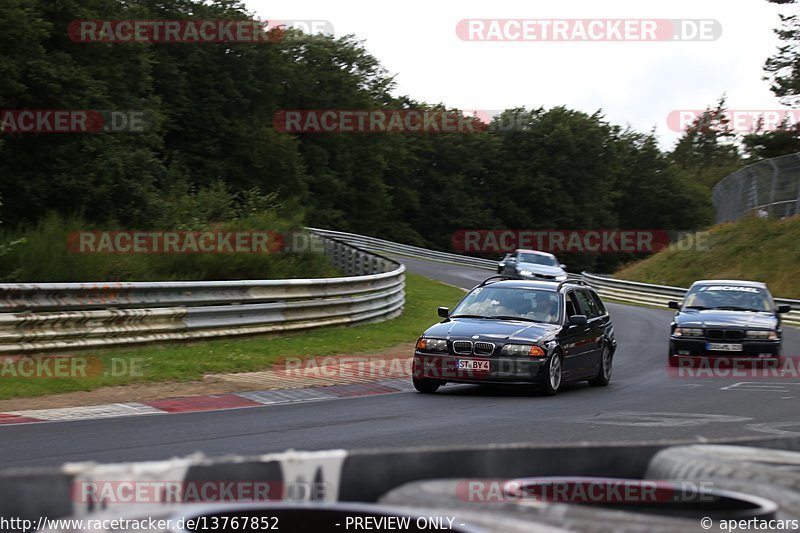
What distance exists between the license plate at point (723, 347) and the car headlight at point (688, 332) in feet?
0.83

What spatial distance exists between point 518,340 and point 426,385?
1.37 m

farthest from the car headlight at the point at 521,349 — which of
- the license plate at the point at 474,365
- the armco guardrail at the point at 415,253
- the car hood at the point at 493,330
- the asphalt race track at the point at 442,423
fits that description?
the armco guardrail at the point at 415,253

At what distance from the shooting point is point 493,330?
13445 millimetres

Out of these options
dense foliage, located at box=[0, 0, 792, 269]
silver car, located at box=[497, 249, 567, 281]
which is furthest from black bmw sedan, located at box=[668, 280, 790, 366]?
silver car, located at box=[497, 249, 567, 281]

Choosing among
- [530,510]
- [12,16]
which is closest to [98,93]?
[12,16]

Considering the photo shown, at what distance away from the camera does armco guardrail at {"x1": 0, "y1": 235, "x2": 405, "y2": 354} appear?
12.9 m

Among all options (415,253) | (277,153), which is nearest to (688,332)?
(415,253)

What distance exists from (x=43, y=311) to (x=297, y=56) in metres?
68.4

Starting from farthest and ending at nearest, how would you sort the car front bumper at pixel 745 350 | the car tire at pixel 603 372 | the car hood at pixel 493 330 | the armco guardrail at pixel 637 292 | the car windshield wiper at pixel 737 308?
the armco guardrail at pixel 637 292 < the car windshield wiper at pixel 737 308 < the car front bumper at pixel 745 350 < the car tire at pixel 603 372 < the car hood at pixel 493 330

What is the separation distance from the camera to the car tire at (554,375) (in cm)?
1327

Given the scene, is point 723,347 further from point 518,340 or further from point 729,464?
point 729,464

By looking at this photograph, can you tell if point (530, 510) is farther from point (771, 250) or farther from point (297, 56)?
point (297, 56)

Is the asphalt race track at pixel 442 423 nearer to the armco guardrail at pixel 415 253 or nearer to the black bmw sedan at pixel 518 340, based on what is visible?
the black bmw sedan at pixel 518 340

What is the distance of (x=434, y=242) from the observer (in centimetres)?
8806
